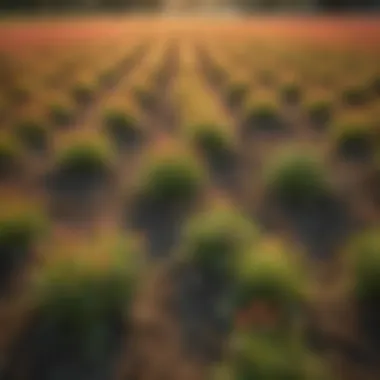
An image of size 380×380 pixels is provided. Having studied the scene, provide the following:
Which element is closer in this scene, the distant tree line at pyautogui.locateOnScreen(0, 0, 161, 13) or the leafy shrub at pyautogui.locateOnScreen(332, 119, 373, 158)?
the leafy shrub at pyautogui.locateOnScreen(332, 119, 373, 158)

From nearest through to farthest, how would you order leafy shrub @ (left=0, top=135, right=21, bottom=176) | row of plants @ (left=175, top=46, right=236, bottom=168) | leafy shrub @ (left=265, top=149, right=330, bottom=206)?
leafy shrub @ (left=265, top=149, right=330, bottom=206) < leafy shrub @ (left=0, top=135, right=21, bottom=176) < row of plants @ (left=175, top=46, right=236, bottom=168)

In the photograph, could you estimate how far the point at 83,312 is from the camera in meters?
1.17

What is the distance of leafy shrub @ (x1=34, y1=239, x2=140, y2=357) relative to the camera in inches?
46.2

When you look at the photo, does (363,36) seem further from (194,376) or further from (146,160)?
(194,376)

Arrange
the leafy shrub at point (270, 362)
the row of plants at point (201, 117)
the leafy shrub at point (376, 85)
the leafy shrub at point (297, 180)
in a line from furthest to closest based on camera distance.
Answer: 1. the leafy shrub at point (376, 85)
2. the row of plants at point (201, 117)
3. the leafy shrub at point (297, 180)
4. the leafy shrub at point (270, 362)

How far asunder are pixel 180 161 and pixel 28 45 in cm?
93

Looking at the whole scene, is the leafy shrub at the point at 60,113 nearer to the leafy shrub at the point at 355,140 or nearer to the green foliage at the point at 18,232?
the green foliage at the point at 18,232

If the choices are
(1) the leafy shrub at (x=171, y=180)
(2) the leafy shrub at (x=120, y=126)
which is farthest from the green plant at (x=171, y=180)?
(2) the leafy shrub at (x=120, y=126)

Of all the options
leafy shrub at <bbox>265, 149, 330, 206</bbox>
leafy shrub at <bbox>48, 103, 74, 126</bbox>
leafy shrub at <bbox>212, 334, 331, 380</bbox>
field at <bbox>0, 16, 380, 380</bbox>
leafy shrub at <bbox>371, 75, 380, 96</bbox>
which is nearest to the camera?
leafy shrub at <bbox>212, 334, 331, 380</bbox>

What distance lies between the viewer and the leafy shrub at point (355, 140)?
1748 millimetres

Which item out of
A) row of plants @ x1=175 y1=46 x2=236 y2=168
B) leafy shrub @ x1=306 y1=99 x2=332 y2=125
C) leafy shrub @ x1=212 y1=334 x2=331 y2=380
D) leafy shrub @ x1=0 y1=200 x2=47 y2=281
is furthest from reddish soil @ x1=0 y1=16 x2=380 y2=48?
leafy shrub @ x1=212 y1=334 x2=331 y2=380

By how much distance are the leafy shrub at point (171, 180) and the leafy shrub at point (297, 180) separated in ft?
0.66

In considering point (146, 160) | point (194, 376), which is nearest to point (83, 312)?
point (194, 376)

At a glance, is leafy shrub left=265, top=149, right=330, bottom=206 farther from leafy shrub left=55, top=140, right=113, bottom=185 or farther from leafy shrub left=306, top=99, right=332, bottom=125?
leafy shrub left=55, top=140, right=113, bottom=185
